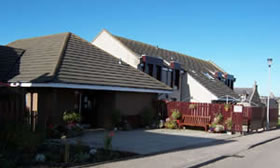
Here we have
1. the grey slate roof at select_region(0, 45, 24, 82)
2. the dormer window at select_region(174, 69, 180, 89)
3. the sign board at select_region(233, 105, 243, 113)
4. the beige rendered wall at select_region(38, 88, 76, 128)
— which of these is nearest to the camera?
the beige rendered wall at select_region(38, 88, 76, 128)

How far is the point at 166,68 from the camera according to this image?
26688mm

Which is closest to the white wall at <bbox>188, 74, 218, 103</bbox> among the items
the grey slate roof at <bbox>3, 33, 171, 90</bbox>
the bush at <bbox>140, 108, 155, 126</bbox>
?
the grey slate roof at <bbox>3, 33, 171, 90</bbox>

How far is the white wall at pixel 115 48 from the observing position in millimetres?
24516

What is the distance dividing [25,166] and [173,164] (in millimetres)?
3893

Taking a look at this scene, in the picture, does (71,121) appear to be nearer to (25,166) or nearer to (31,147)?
(31,147)

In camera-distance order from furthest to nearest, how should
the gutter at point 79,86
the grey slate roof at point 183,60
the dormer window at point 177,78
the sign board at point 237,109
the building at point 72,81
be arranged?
1. the dormer window at point 177,78
2. the grey slate roof at point 183,60
3. the sign board at point 237,109
4. the building at point 72,81
5. the gutter at point 79,86

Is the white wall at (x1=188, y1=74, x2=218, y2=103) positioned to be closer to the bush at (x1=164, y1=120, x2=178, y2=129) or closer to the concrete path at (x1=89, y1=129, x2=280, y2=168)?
the bush at (x1=164, y1=120, x2=178, y2=129)

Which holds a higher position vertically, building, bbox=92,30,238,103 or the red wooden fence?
building, bbox=92,30,238,103

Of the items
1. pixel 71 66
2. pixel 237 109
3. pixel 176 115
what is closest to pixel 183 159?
pixel 71 66

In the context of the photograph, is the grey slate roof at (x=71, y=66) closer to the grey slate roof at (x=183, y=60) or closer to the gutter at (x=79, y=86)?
the gutter at (x=79, y=86)

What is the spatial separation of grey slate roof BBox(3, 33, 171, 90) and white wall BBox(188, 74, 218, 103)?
843 cm

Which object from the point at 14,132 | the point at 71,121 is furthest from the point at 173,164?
the point at 71,121

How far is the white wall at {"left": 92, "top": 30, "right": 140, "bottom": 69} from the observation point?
80.4ft

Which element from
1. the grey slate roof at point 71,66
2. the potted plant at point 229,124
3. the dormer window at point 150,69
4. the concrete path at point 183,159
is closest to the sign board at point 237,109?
the potted plant at point 229,124
